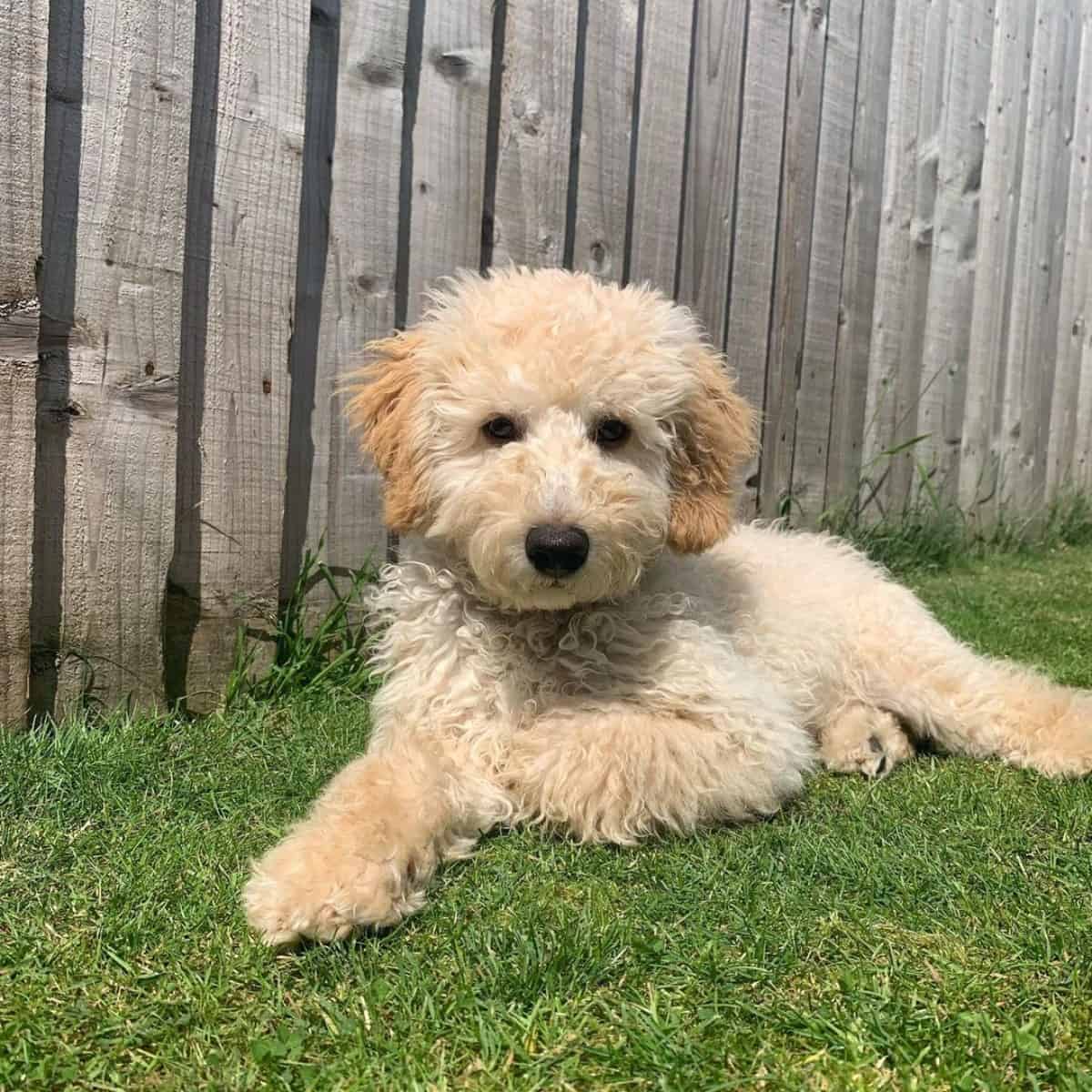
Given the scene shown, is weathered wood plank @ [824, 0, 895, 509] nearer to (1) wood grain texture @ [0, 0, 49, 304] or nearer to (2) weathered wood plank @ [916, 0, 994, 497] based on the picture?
(2) weathered wood plank @ [916, 0, 994, 497]

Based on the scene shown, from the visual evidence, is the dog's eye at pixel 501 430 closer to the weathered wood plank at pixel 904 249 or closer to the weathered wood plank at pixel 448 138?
the weathered wood plank at pixel 448 138

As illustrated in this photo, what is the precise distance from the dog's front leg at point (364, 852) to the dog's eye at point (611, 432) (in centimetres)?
83

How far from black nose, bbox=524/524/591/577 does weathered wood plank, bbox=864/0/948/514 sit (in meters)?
3.68

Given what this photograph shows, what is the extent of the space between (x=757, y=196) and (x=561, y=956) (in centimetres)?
383

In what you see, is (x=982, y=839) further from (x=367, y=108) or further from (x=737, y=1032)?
(x=367, y=108)

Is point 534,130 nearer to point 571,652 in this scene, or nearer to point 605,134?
point 605,134

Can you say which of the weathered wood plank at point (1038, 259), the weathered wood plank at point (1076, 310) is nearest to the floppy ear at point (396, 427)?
the weathered wood plank at point (1038, 259)

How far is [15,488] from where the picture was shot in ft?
8.55

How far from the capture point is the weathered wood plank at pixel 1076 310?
708cm

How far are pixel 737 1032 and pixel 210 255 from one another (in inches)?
95.5

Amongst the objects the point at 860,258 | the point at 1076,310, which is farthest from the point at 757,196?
the point at 1076,310

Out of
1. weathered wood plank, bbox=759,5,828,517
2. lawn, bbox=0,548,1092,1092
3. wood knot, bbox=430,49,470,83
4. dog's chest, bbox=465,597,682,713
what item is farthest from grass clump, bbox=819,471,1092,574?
lawn, bbox=0,548,1092,1092

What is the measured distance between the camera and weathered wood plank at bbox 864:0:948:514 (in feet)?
18.0

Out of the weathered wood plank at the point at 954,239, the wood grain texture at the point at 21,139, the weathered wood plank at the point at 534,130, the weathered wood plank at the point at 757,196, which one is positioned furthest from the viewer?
the weathered wood plank at the point at 954,239
